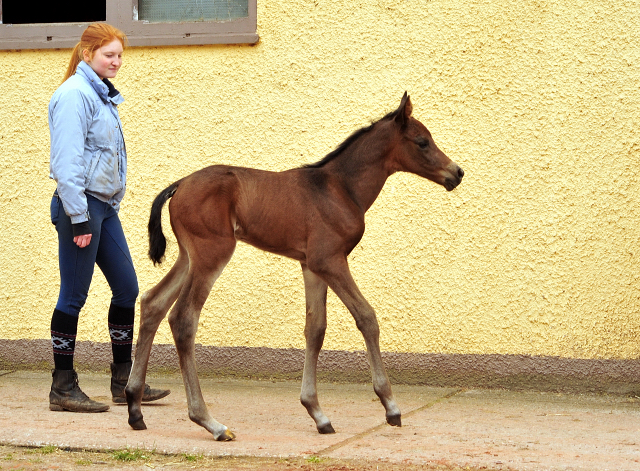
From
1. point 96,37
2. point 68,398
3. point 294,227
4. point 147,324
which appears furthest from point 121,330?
point 96,37

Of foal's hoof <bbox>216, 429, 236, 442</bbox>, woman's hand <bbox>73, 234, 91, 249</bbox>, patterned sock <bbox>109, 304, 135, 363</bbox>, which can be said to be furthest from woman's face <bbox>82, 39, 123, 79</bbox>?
foal's hoof <bbox>216, 429, 236, 442</bbox>

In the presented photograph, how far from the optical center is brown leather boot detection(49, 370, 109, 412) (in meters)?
4.79

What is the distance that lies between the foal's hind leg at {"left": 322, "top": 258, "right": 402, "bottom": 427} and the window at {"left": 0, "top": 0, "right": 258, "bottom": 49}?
2228 mm

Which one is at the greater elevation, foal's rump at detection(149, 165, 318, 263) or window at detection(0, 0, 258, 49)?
window at detection(0, 0, 258, 49)

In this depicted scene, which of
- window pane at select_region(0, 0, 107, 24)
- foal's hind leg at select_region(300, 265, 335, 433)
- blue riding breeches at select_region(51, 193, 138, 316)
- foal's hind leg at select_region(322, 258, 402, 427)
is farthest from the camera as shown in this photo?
window pane at select_region(0, 0, 107, 24)

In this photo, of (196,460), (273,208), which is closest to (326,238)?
(273,208)

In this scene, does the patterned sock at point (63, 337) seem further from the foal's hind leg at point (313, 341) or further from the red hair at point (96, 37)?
the red hair at point (96, 37)

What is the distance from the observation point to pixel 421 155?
14.7ft

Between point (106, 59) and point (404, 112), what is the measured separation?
178cm

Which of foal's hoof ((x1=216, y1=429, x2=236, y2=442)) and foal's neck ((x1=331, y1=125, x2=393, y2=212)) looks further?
foal's neck ((x1=331, y1=125, x2=393, y2=212))

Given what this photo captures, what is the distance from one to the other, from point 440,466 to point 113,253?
237cm

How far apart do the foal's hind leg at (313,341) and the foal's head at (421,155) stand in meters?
0.84

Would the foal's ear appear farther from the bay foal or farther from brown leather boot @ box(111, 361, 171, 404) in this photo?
brown leather boot @ box(111, 361, 171, 404)

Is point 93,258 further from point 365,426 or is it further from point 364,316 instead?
point 365,426
